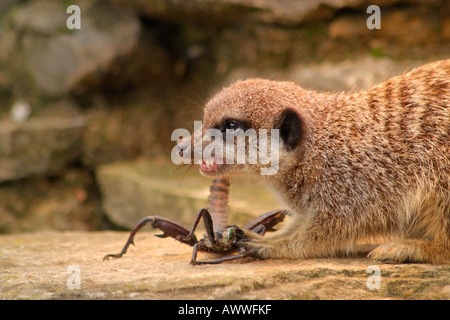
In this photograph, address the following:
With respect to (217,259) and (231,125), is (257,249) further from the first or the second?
(231,125)

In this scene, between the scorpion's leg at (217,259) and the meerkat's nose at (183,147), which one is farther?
the meerkat's nose at (183,147)

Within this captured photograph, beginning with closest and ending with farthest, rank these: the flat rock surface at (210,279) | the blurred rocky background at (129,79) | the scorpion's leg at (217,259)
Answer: the flat rock surface at (210,279)
the scorpion's leg at (217,259)
the blurred rocky background at (129,79)

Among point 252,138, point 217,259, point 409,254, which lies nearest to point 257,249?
point 217,259

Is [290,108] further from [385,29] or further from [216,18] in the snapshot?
[216,18]

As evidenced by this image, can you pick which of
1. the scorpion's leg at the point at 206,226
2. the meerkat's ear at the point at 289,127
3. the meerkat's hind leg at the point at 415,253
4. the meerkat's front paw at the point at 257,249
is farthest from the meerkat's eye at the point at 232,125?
the meerkat's hind leg at the point at 415,253

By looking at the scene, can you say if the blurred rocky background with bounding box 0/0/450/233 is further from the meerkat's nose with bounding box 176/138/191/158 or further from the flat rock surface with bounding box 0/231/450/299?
the flat rock surface with bounding box 0/231/450/299

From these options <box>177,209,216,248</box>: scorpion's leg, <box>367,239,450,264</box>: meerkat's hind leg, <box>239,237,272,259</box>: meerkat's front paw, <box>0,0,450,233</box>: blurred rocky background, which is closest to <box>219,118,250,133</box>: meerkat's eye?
<box>177,209,216,248</box>: scorpion's leg

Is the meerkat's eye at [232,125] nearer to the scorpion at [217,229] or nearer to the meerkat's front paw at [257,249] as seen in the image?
the scorpion at [217,229]
